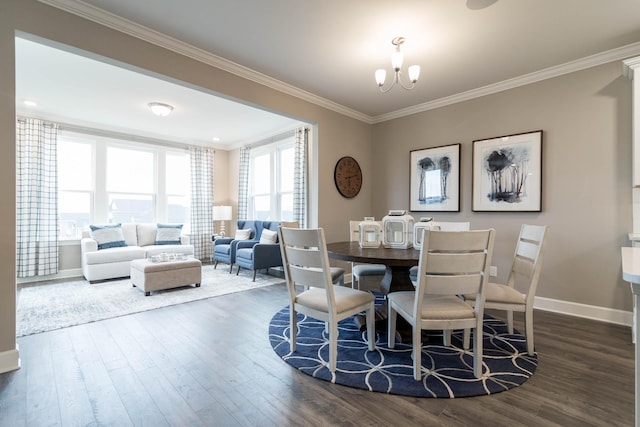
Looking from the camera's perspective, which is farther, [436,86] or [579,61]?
[436,86]

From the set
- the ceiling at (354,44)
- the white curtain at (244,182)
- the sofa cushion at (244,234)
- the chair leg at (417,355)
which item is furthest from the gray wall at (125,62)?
the white curtain at (244,182)

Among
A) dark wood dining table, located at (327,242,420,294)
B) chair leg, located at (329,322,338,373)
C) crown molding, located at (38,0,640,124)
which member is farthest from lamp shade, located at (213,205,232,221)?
chair leg, located at (329,322,338,373)

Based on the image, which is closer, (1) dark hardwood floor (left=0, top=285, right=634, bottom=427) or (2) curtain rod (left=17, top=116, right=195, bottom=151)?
(1) dark hardwood floor (left=0, top=285, right=634, bottom=427)

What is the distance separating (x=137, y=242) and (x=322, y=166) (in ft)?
13.1

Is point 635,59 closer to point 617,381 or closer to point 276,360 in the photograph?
point 617,381

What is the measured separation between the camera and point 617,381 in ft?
6.09

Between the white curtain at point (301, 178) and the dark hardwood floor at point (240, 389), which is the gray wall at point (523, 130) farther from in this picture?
the white curtain at point (301, 178)

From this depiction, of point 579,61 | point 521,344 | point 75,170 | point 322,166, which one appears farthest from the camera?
point 75,170

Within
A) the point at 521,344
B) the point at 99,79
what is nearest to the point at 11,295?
the point at 99,79

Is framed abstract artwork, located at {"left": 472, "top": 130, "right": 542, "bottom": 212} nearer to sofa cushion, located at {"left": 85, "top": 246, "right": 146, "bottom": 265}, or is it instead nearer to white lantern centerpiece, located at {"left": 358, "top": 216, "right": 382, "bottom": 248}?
white lantern centerpiece, located at {"left": 358, "top": 216, "right": 382, "bottom": 248}

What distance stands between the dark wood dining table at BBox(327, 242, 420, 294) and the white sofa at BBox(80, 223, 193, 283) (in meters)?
4.00

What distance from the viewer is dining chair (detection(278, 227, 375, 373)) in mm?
1965

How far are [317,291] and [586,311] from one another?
9.23ft

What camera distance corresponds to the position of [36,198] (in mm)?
4652
